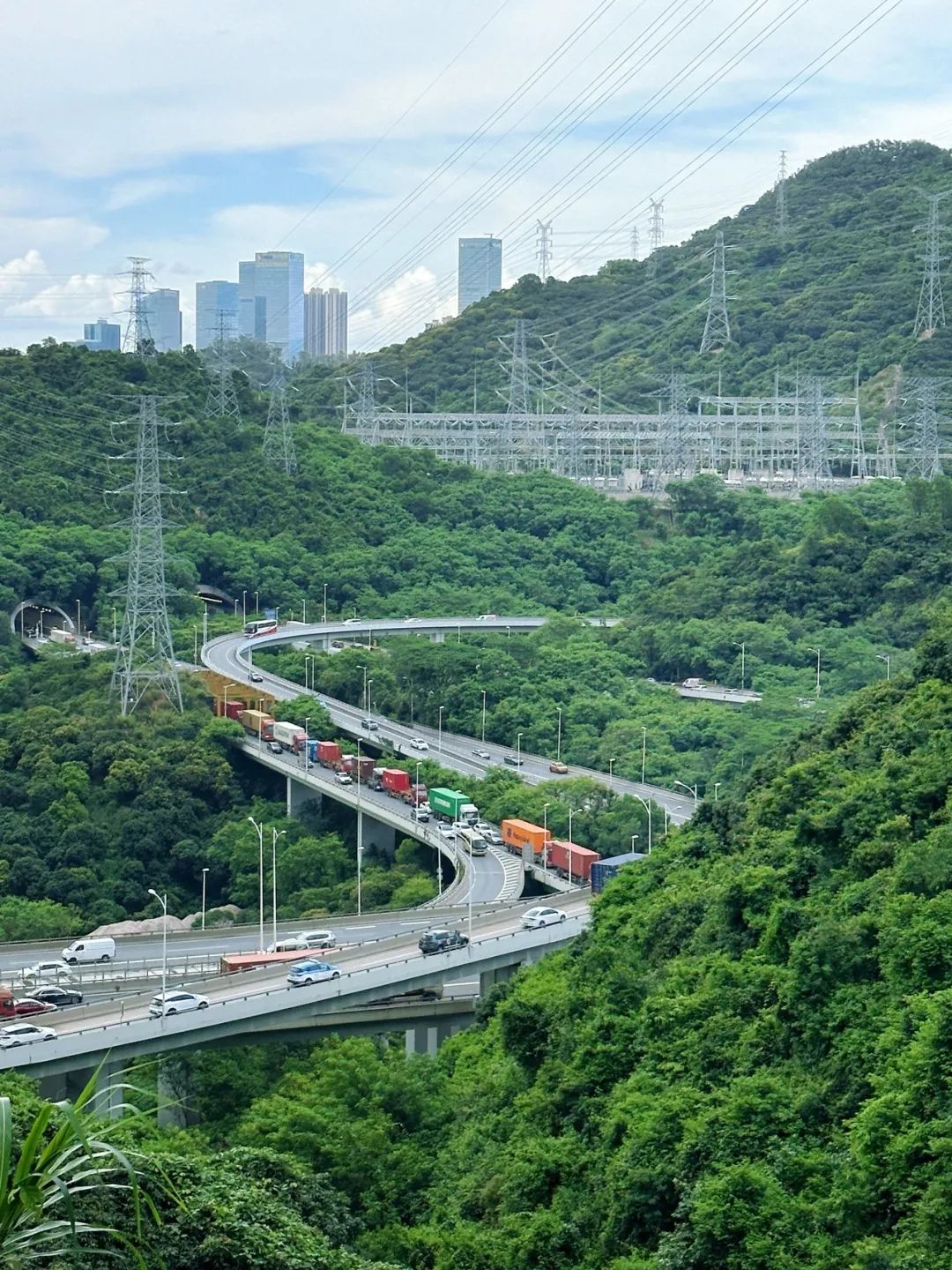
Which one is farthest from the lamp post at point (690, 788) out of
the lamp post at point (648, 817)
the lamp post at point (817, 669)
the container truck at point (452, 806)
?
the lamp post at point (817, 669)

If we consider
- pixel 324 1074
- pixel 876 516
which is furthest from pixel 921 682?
pixel 876 516

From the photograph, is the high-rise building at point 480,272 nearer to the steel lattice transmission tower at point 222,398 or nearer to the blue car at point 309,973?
the steel lattice transmission tower at point 222,398

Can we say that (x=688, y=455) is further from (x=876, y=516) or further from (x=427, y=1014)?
(x=427, y=1014)

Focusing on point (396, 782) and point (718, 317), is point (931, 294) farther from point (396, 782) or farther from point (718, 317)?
point (396, 782)

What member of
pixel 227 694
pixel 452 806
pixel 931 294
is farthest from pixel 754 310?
pixel 452 806

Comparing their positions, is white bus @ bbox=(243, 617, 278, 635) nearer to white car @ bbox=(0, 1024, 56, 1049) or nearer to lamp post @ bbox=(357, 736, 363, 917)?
lamp post @ bbox=(357, 736, 363, 917)

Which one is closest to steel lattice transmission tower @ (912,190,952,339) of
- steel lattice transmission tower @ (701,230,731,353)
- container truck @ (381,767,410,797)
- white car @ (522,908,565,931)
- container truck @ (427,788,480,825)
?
steel lattice transmission tower @ (701,230,731,353)
